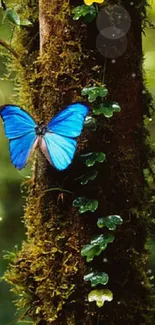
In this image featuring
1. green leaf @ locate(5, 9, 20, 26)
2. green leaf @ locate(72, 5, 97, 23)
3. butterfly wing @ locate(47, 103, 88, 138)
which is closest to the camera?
butterfly wing @ locate(47, 103, 88, 138)

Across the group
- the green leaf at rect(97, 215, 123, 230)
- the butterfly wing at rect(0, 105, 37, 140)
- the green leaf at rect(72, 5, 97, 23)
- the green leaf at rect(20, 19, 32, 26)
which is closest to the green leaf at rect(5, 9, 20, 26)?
the green leaf at rect(20, 19, 32, 26)

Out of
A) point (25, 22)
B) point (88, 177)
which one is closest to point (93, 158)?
point (88, 177)

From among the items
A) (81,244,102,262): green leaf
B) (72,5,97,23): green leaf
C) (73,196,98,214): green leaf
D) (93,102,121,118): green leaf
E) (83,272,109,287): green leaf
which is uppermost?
(72,5,97,23): green leaf

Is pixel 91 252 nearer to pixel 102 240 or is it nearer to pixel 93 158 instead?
pixel 102 240

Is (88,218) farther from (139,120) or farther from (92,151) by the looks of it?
(139,120)

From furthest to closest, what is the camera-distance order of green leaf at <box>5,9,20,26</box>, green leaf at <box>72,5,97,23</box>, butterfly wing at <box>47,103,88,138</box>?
green leaf at <box>5,9,20,26</box> → green leaf at <box>72,5,97,23</box> → butterfly wing at <box>47,103,88,138</box>

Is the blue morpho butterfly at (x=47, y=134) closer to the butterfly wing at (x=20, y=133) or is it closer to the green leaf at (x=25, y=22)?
the butterfly wing at (x=20, y=133)

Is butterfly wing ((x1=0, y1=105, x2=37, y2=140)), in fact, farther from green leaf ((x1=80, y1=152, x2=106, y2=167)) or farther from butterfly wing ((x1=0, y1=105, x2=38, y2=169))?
green leaf ((x1=80, y1=152, x2=106, y2=167))
